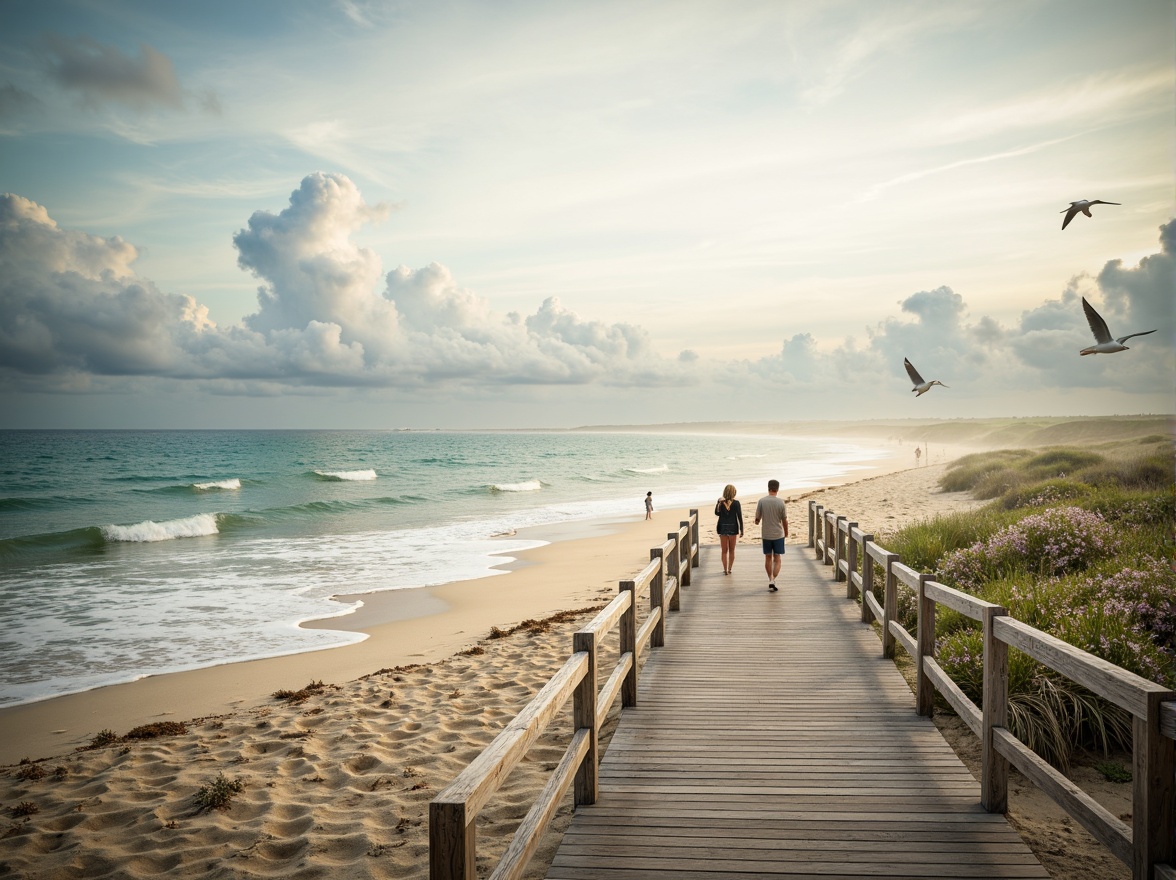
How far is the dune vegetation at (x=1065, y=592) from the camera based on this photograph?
562 cm

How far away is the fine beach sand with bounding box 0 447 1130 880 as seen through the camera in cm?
488

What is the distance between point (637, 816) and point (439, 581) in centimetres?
1346

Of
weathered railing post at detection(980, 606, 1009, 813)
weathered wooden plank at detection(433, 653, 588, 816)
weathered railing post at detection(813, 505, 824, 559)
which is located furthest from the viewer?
weathered railing post at detection(813, 505, 824, 559)

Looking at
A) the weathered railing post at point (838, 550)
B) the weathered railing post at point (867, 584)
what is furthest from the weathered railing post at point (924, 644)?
the weathered railing post at point (838, 550)

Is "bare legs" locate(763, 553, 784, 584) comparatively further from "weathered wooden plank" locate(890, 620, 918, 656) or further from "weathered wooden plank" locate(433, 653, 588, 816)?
"weathered wooden plank" locate(433, 653, 588, 816)

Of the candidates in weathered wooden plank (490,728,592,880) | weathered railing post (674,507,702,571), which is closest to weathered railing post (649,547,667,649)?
weathered wooden plank (490,728,592,880)

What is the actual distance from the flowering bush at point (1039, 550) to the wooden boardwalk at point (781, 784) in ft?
8.78

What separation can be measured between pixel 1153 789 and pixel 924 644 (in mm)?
3312

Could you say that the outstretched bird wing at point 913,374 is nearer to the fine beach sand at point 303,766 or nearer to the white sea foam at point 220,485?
the fine beach sand at point 303,766

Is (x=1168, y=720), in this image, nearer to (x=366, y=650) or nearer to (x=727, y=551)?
(x=727, y=551)

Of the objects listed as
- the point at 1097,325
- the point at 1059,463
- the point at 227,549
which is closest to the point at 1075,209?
the point at 1097,325

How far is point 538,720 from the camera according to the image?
3.46m

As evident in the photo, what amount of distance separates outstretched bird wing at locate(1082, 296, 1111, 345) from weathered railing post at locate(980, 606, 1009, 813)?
3.56m

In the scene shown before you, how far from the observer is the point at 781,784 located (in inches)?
183
